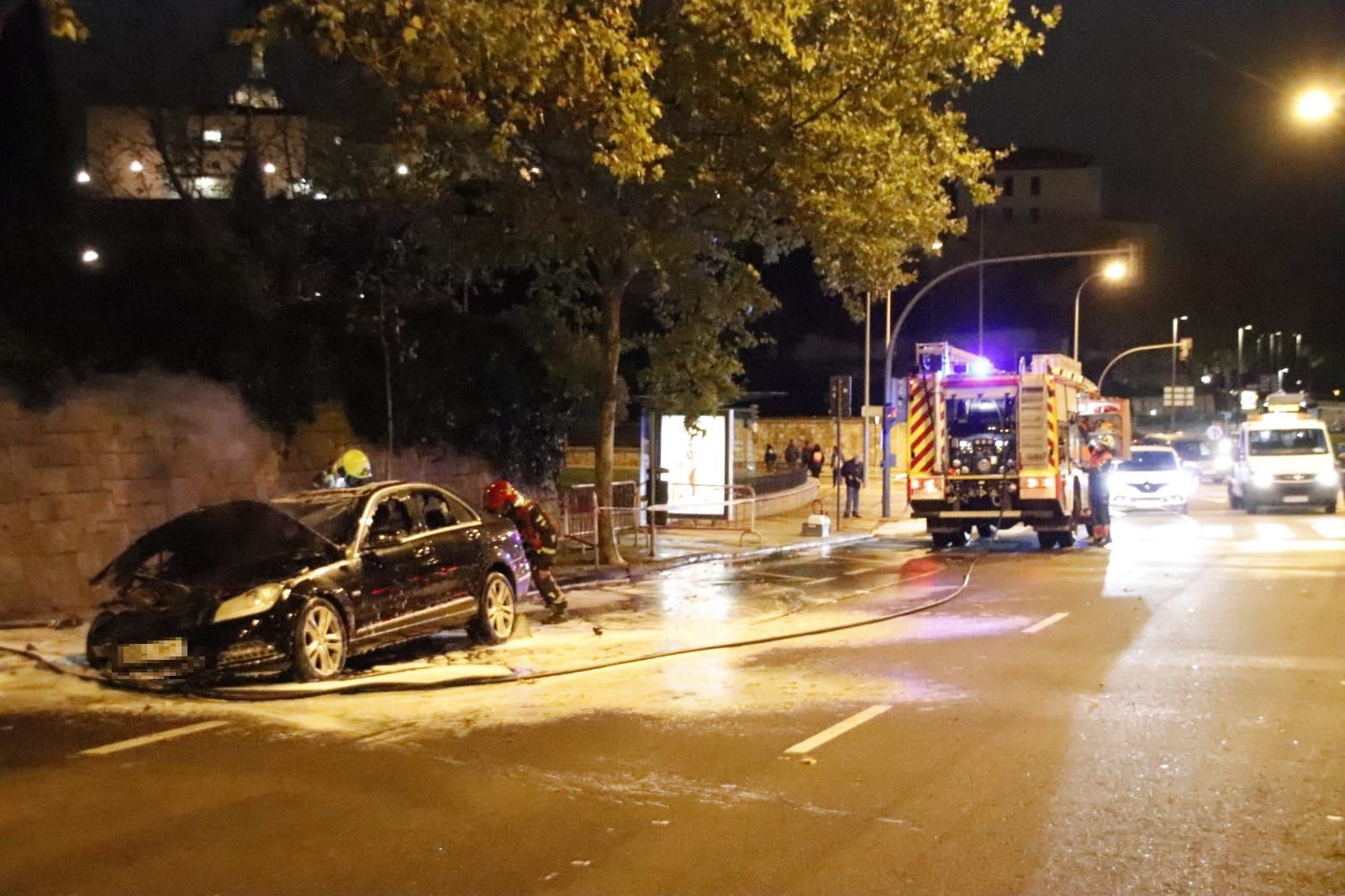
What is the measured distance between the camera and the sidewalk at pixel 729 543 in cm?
1803

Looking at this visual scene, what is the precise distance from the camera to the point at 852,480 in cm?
2875

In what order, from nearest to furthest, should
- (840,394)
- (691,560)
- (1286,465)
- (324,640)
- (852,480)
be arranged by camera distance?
1. (324,640)
2. (691,560)
3. (840,394)
4. (852,480)
5. (1286,465)

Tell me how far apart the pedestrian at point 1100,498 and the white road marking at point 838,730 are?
47.0 ft

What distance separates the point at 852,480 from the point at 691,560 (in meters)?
9.96

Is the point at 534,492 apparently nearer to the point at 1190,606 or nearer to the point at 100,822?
the point at 1190,606

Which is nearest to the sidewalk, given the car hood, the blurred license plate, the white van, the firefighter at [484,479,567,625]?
the firefighter at [484,479,567,625]

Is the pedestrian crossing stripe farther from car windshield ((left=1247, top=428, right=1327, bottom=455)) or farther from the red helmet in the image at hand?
the red helmet

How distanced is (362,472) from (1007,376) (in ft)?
35.2

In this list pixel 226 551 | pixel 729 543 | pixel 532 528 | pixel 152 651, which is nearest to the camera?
pixel 152 651

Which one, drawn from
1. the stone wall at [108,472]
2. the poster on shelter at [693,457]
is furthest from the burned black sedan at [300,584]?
the poster on shelter at [693,457]

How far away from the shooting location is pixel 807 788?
255 inches

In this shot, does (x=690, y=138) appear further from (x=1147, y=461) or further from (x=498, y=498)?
(x=1147, y=461)

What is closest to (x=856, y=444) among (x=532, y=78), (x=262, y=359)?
(x=262, y=359)

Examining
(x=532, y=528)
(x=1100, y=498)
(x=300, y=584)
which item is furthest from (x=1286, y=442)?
(x=300, y=584)
